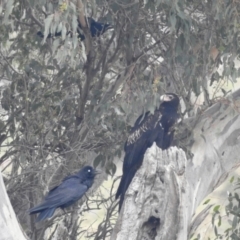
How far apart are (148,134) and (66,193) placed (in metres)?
1.12

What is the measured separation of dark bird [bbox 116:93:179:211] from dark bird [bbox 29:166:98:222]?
345mm

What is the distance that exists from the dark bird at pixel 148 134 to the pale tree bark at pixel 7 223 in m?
1.87

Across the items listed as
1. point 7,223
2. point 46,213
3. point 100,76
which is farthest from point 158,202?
point 100,76

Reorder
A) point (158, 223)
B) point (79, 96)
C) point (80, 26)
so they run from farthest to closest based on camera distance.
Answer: point (79, 96)
point (80, 26)
point (158, 223)

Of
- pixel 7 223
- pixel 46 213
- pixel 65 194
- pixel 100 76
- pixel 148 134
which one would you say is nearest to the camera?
pixel 7 223

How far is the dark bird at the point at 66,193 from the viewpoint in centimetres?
503

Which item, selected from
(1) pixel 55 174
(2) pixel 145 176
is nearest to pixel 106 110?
(1) pixel 55 174

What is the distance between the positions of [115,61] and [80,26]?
693 millimetres

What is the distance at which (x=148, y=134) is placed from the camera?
20.0 feet

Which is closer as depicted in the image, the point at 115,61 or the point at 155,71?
the point at 155,71

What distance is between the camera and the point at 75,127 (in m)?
5.91

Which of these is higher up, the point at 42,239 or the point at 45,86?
the point at 45,86

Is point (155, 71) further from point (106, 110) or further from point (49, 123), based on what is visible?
point (49, 123)

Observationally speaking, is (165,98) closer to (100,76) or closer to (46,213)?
(100,76)
